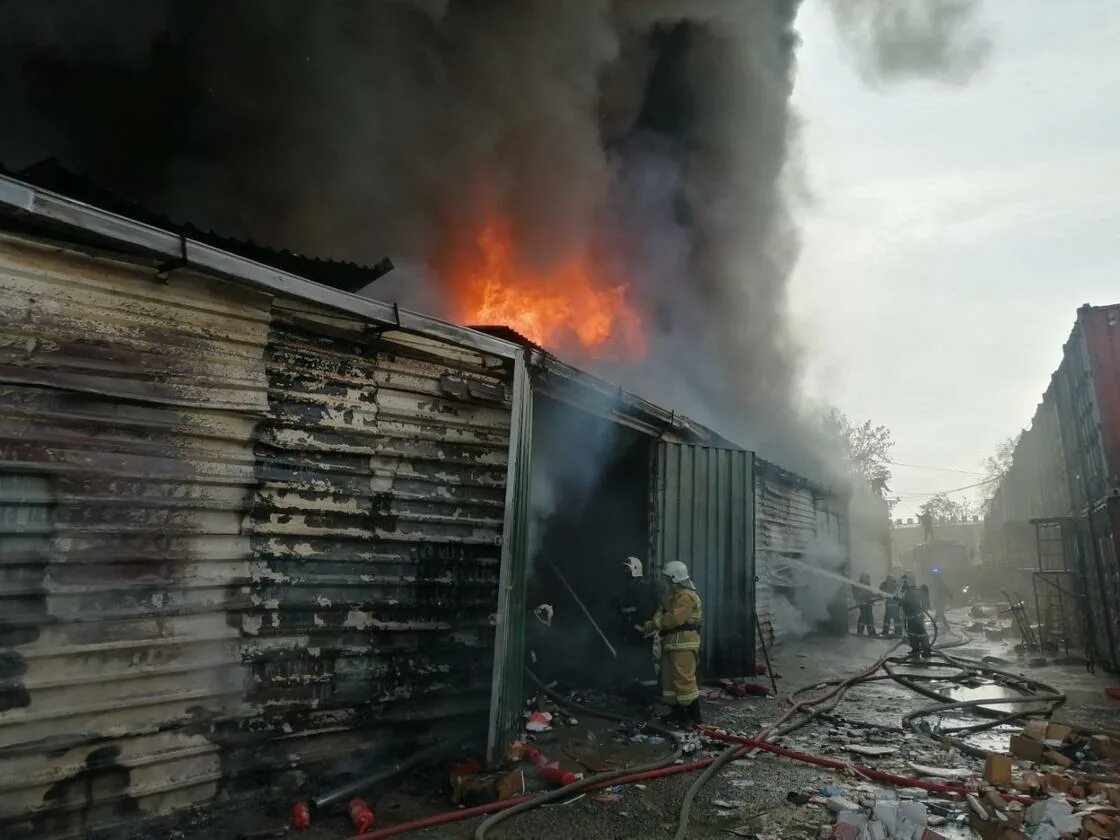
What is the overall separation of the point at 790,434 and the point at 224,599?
18.9 metres

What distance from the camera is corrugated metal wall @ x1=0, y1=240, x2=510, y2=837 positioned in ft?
10.9

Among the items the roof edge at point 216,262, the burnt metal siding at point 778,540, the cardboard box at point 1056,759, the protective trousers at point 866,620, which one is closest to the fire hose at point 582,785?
the cardboard box at point 1056,759

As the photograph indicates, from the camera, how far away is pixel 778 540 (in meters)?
13.8

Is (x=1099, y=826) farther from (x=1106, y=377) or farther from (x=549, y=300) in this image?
(x=549, y=300)

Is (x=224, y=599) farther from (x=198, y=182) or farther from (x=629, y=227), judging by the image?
(x=629, y=227)

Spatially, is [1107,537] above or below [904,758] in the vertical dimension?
above

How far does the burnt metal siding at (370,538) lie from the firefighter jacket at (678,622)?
6.96 ft

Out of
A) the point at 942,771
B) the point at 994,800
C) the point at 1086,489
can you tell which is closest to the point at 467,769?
the point at 994,800

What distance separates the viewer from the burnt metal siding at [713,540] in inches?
331

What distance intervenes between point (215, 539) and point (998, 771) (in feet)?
16.8

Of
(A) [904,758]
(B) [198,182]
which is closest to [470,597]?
(A) [904,758]

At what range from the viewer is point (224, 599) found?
3.89m

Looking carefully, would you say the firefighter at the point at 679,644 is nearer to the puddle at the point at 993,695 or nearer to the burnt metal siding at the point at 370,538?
the burnt metal siding at the point at 370,538

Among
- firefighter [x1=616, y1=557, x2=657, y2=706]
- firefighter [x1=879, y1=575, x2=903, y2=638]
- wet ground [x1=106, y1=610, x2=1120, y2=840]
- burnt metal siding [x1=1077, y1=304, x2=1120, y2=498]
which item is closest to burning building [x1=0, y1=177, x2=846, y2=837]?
wet ground [x1=106, y1=610, x2=1120, y2=840]
